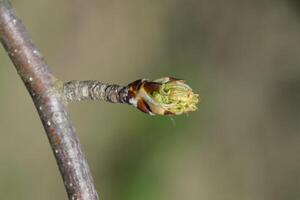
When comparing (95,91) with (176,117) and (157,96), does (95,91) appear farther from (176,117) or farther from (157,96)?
(176,117)

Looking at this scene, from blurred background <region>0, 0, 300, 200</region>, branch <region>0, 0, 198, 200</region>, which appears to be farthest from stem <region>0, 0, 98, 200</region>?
blurred background <region>0, 0, 300, 200</region>

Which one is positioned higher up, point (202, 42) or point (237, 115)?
point (202, 42)

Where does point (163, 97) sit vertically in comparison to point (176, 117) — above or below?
below

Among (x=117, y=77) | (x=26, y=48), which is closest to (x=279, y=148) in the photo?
(x=117, y=77)

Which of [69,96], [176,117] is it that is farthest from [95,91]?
[176,117]

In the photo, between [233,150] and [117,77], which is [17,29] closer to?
[117,77]

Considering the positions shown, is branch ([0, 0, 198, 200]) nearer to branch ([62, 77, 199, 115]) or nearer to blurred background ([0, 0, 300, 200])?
branch ([62, 77, 199, 115])
